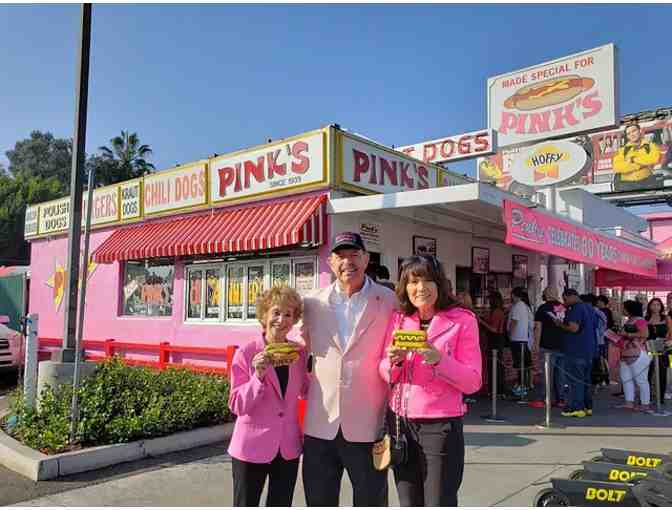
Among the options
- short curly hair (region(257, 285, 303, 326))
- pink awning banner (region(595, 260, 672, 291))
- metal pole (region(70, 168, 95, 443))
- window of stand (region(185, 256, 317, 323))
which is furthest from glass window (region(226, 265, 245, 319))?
pink awning banner (region(595, 260, 672, 291))

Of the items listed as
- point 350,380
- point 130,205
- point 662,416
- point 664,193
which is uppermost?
point 664,193

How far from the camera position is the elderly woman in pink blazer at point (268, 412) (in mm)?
2865

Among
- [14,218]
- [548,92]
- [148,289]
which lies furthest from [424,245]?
[14,218]

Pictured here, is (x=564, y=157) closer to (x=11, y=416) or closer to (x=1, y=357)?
(x=11, y=416)

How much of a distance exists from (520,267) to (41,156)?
64.8 meters

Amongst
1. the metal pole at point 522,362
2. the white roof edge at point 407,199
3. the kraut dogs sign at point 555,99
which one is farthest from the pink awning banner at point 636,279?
the white roof edge at point 407,199

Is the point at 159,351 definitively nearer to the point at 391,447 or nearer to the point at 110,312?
the point at 110,312

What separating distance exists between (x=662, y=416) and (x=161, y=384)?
7504 mm

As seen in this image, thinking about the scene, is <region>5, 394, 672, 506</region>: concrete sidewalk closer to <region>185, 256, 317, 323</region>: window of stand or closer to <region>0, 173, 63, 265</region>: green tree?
<region>185, 256, 317, 323</region>: window of stand

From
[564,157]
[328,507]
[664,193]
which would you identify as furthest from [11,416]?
[664,193]

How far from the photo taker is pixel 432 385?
2.77 m

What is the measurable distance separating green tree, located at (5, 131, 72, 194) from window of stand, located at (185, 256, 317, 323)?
2263 inches

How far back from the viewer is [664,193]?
36.7 metres

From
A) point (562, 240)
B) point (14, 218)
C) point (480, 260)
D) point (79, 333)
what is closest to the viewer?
point (79, 333)
